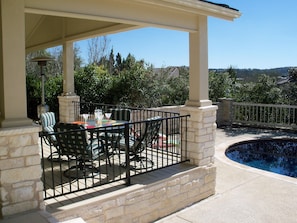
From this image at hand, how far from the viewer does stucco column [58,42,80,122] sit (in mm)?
8052

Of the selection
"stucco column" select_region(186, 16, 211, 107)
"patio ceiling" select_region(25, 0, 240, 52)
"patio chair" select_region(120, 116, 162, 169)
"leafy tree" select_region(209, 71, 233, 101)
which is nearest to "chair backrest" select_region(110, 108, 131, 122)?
"patio chair" select_region(120, 116, 162, 169)

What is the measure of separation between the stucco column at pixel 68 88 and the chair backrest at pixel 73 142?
152 inches

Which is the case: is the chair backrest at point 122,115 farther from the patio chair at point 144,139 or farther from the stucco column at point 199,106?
the stucco column at point 199,106

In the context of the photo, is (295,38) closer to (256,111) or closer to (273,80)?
(273,80)

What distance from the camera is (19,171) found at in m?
3.30

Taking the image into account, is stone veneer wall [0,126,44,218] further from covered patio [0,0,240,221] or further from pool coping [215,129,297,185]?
pool coping [215,129,297,185]

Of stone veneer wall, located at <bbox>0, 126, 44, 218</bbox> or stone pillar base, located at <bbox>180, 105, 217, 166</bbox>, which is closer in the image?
stone veneer wall, located at <bbox>0, 126, 44, 218</bbox>

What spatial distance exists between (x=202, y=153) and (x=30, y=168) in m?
2.95

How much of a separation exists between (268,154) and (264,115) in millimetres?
2935

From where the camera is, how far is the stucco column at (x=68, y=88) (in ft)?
26.4

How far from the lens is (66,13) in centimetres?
366

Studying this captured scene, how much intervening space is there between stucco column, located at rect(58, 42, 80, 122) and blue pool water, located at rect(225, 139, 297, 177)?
4638 millimetres

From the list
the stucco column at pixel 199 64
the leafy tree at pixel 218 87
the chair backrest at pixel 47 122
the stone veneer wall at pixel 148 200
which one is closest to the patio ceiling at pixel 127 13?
the stucco column at pixel 199 64

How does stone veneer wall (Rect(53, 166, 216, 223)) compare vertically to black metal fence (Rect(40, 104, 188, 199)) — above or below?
below
